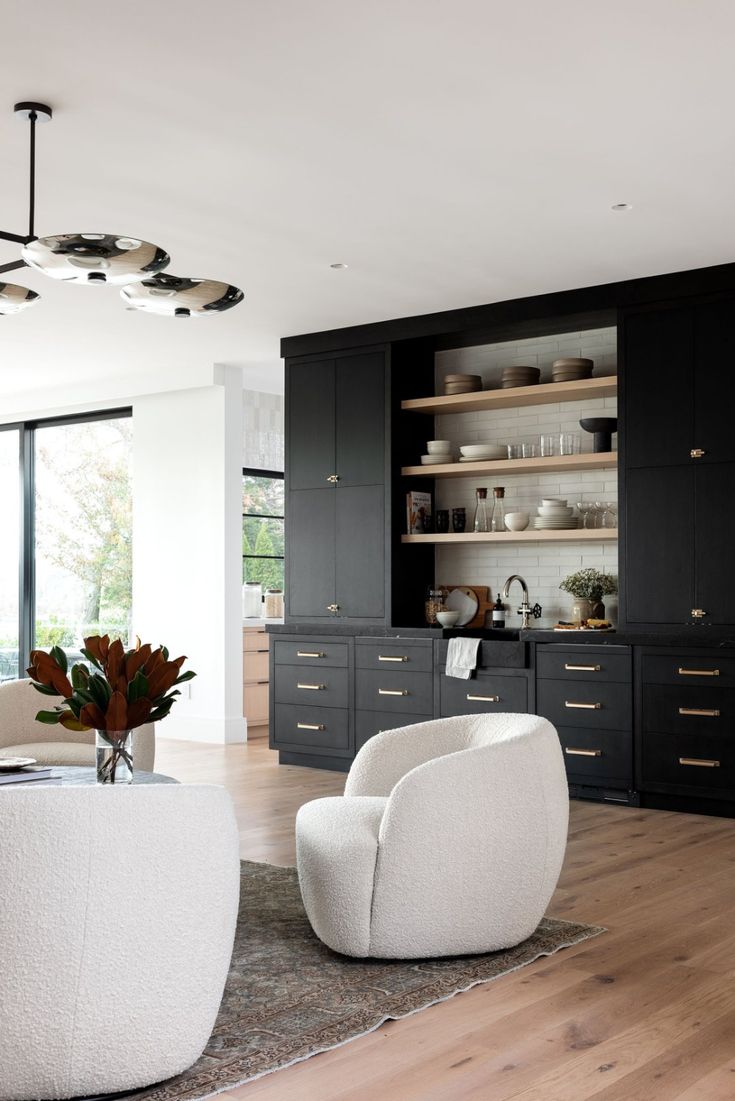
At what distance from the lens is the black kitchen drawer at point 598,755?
5801mm

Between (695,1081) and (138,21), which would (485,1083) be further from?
(138,21)

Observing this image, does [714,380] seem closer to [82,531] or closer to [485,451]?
[485,451]

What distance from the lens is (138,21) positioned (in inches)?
127

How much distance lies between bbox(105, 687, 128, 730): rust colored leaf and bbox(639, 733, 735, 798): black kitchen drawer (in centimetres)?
319

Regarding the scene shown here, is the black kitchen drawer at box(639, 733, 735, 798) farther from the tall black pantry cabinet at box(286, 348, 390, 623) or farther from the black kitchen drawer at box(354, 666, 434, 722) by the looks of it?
the tall black pantry cabinet at box(286, 348, 390, 623)

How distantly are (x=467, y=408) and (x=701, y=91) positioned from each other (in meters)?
3.37

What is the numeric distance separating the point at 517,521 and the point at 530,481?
1.36 feet

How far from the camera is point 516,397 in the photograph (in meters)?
6.54

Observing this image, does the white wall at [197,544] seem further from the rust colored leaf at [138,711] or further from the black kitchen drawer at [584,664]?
the rust colored leaf at [138,711]

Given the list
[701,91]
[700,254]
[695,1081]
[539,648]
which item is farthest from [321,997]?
[700,254]

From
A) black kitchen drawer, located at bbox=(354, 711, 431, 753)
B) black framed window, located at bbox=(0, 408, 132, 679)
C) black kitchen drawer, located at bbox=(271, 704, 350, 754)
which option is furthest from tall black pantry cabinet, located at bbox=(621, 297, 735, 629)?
black framed window, located at bbox=(0, 408, 132, 679)

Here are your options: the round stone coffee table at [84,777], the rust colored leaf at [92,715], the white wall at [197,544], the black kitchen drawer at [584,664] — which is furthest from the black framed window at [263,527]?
the rust colored leaf at [92,715]

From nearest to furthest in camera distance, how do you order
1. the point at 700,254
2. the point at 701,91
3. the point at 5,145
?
the point at 701,91 < the point at 5,145 < the point at 700,254

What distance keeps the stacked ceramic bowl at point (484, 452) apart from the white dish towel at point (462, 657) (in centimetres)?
108
